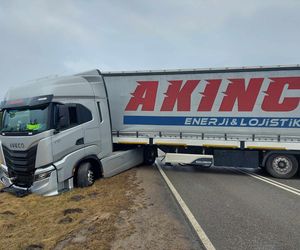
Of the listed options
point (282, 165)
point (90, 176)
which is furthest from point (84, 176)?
point (282, 165)

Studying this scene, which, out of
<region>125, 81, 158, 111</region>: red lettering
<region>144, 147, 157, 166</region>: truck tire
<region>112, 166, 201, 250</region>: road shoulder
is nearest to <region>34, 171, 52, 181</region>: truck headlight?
<region>112, 166, 201, 250</region>: road shoulder

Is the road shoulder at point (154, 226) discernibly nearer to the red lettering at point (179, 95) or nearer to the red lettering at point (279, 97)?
the red lettering at point (179, 95)

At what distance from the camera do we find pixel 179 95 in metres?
12.5

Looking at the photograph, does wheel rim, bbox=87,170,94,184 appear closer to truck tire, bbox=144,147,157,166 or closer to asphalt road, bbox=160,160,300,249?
asphalt road, bbox=160,160,300,249

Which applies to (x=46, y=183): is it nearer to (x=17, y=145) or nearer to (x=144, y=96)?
(x=17, y=145)

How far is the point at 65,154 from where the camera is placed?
9523 mm

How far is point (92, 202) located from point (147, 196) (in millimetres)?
1330

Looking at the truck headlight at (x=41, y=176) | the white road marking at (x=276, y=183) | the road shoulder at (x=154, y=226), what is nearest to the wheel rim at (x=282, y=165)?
the white road marking at (x=276, y=183)

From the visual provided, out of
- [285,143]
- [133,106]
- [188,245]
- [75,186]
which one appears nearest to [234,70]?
A: [285,143]

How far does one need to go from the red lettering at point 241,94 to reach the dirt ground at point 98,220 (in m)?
4.24

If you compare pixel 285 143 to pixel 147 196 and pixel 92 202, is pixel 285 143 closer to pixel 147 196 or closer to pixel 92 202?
pixel 147 196

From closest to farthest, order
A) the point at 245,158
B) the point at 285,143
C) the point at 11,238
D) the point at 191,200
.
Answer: the point at 11,238
the point at 191,200
the point at 285,143
the point at 245,158

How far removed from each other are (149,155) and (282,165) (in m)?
5.28

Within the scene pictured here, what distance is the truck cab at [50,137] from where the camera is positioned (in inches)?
356
